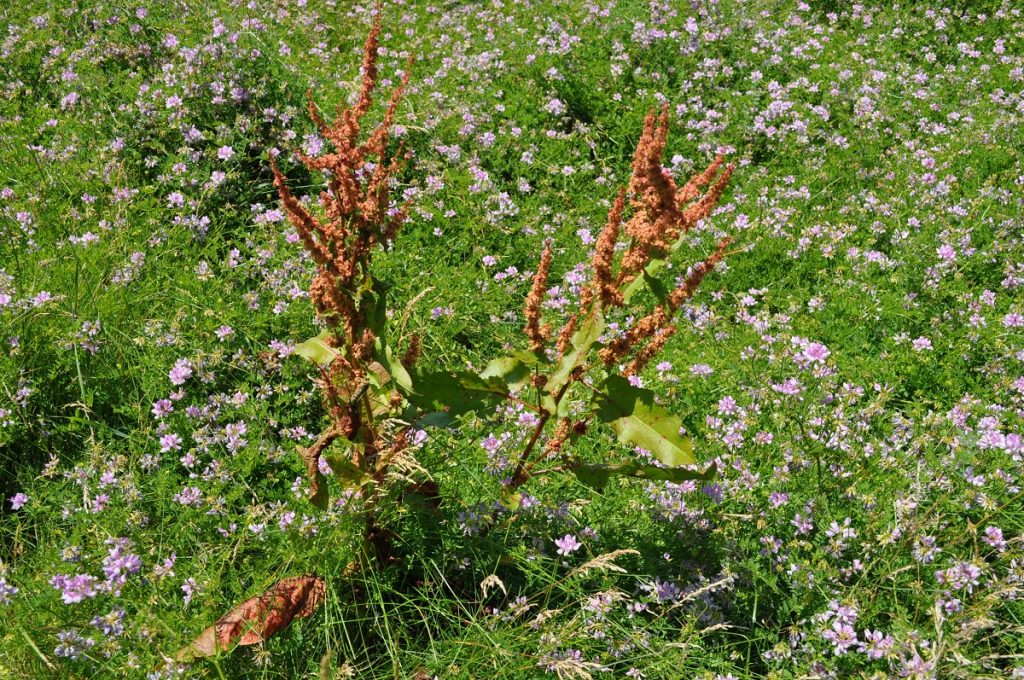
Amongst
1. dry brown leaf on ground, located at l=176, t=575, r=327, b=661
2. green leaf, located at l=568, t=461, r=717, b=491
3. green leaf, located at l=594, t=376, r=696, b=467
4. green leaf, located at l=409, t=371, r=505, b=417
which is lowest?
dry brown leaf on ground, located at l=176, t=575, r=327, b=661

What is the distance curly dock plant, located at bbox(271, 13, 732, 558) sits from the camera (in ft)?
8.43

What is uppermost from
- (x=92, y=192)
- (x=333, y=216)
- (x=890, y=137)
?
(x=333, y=216)

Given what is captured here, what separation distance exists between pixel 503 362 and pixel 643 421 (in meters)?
0.52

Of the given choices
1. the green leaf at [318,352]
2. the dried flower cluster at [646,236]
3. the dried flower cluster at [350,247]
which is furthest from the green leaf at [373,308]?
the dried flower cluster at [646,236]

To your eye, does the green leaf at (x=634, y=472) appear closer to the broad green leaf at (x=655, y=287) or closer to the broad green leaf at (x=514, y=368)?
the broad green leaf at (x=514, y=368)

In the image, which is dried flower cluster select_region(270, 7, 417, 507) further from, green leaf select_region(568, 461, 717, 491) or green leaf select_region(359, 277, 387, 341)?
green leaf select_region(568, 461, 717, 491)

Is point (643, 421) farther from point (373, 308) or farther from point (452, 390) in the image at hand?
point (373, 308)

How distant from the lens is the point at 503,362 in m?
2.87

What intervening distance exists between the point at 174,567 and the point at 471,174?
3.50 meters

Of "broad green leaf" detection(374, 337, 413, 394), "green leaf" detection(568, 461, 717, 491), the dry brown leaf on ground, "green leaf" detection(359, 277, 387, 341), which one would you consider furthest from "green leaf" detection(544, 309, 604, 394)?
the dry brown leaf on ground

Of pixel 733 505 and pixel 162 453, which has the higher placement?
pixel 162 453

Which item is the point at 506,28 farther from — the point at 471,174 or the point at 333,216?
the point at 333,216

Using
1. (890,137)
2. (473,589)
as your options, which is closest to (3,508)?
(473,589)

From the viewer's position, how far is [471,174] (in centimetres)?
586
